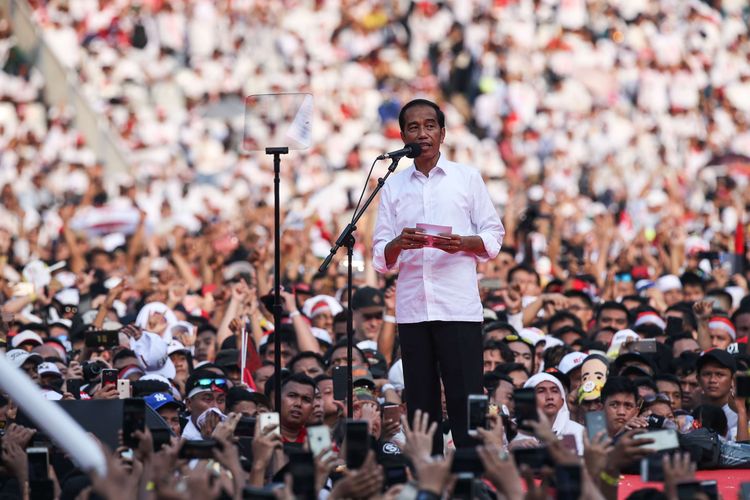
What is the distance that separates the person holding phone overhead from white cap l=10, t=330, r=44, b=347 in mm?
4956

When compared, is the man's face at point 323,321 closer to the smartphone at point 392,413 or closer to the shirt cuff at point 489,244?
the smartphone at point 392,413

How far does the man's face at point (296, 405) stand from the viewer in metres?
9.98

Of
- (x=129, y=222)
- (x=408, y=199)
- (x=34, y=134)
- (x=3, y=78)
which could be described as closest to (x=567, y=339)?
(x=408, y=199)

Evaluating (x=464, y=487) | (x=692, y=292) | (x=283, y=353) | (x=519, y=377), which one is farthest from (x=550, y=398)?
(x=692, y=292)

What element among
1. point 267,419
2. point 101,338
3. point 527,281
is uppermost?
point 527,281

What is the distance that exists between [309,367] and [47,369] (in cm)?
176

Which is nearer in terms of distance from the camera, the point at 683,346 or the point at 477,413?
the point at 477,413

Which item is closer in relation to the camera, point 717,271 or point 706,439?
point 706,439

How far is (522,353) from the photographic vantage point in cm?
1203

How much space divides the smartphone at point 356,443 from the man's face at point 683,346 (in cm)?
578

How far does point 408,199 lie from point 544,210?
1170 cm

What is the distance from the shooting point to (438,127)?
827cm

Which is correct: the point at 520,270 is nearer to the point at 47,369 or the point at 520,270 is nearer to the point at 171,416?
the point at 47,369

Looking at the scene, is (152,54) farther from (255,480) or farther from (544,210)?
(255,480)
